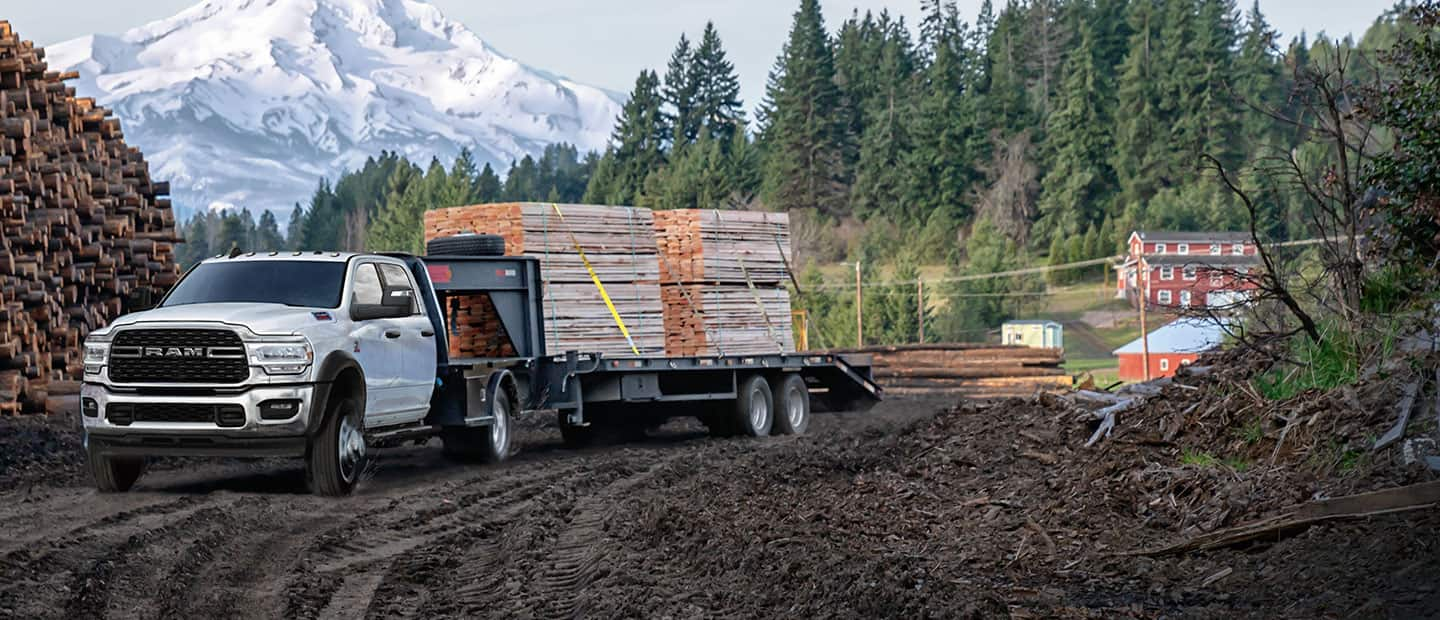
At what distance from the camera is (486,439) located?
15766 millimetres

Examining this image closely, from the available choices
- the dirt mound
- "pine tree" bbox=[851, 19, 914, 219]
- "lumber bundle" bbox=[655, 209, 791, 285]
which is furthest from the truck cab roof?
"pine tree" bbox=[851, 19, 914, 219]

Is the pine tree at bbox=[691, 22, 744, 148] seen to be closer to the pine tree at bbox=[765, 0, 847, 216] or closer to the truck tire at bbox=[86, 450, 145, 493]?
the pine tree at bbox=[765, 0, 847, 216]

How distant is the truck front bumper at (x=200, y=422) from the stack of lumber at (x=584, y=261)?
5276 millimetres

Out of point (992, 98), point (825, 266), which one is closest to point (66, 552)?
point (825, 266)

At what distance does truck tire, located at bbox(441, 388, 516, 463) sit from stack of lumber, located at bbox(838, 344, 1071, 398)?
24.9 m

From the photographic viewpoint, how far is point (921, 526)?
401 inches

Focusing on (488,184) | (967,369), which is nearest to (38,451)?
(967,369)

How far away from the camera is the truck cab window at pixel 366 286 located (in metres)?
13.6

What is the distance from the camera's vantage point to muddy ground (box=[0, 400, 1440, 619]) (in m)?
7.33

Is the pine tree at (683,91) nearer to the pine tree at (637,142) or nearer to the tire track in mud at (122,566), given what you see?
the pine tree at (637,142)

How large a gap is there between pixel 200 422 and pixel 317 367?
1.03 meters

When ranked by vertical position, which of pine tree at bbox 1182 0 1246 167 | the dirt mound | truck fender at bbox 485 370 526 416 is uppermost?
pine tree at bbox 1182 0 1246 167

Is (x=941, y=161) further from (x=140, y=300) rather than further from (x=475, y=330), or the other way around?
(x=140, y=300)

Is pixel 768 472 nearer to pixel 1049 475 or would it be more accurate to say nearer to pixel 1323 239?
pixel 1049 475
